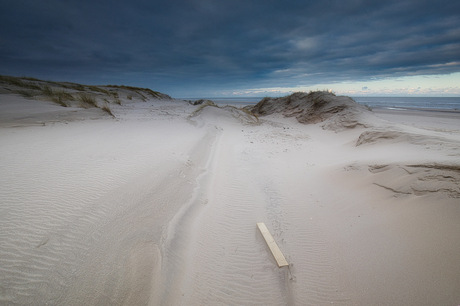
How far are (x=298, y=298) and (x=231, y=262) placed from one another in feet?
2.83

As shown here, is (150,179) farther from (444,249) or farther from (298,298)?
(444,249)

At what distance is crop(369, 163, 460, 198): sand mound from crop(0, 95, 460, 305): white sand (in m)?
0.02

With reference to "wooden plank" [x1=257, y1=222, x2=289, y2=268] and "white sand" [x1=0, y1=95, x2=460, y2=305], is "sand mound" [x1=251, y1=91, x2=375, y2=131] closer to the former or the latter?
"white sand" [x1=0, y1=95, x2=460, y2=305]

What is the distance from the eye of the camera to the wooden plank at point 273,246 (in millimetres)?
2379

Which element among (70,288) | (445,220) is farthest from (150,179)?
(445,220)

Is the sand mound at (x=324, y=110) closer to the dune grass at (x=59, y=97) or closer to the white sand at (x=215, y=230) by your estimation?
the white sand at (x=215, y=230)

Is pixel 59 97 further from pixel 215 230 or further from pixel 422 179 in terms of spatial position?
pixel 422 179

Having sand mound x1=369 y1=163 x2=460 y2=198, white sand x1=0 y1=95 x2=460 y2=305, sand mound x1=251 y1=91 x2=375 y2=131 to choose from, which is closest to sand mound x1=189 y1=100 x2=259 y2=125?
sand mound x1=251 y1=91 x2=375 y2=131

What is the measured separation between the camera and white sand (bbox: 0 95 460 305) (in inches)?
76.8

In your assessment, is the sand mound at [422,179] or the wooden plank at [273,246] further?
the sand mound at [422,179]

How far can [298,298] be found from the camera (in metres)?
2.07

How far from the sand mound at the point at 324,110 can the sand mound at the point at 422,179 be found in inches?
289

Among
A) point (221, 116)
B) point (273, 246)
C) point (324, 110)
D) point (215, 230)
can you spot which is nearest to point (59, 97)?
point (221, 116)

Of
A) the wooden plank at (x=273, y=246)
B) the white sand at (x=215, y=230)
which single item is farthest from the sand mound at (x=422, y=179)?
the wooden plank at (x=273, y=246)
